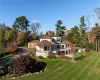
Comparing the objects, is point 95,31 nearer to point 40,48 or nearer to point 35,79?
point 40,48

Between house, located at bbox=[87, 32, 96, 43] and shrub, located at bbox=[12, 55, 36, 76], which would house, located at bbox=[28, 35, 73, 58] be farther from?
house, located at bbox=[87, 32, 96, 43]

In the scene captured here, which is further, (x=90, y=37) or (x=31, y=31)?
(x=31, y=31)

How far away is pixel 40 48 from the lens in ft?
114

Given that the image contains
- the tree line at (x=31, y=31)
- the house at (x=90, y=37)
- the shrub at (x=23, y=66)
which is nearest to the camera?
the shrub at (x=23, y=66)

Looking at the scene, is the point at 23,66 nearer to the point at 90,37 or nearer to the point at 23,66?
→ the point at 23,66

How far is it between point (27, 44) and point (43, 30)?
841 inches

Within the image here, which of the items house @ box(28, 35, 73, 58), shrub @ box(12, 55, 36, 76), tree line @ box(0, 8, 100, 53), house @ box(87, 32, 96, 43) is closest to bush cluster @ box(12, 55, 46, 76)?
shrub @ box(12, 55, 36, 76)

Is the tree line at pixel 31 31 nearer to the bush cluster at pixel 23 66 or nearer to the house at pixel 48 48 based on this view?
the house at pixel 48 48

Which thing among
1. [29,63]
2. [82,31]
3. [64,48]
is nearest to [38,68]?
[29,63]

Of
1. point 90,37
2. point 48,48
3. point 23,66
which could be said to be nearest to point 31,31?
point 90,37

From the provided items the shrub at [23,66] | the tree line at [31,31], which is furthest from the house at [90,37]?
the shrub at [23,66]

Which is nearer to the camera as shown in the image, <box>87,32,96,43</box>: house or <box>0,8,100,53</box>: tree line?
<box>0,8,100,53</box>: tree line

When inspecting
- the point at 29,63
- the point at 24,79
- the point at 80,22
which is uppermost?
the point at 80,22

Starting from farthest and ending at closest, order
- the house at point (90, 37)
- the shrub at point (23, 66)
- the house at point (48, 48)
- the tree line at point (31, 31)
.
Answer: the house at point (90, 37) → the tree line at point (31, 31) → the house at point (48, 48) → the shrub at point (23, 66)
